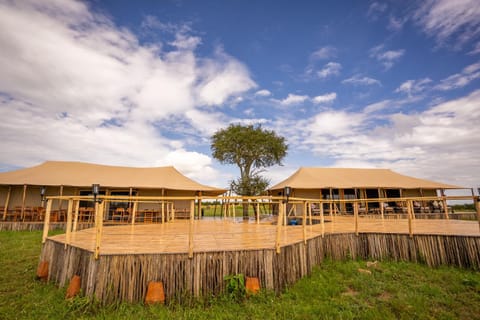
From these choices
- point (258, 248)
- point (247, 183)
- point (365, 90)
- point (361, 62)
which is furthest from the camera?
point (247, 183)

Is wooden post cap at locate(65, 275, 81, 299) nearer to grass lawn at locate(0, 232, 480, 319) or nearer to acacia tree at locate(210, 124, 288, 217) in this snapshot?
grass lawn at locate(0, 232, 480, 319)

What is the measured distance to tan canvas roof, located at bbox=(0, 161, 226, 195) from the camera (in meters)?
15.2

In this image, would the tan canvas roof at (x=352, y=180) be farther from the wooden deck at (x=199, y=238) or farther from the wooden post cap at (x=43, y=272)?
the wooden post cap at (x=43, y=272)

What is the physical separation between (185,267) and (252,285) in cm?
136

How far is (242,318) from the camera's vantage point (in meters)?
3.51

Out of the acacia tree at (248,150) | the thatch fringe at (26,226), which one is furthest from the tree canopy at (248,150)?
the thatch fringe at (26,226)

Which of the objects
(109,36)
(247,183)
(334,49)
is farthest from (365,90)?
(109,36)

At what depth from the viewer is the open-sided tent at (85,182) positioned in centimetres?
1516

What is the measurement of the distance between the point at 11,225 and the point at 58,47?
11.2 meters

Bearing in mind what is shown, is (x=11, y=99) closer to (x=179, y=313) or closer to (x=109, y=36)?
(x=109, y=36)

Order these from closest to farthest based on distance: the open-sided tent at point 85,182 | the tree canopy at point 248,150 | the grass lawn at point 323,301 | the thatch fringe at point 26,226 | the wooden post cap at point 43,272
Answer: the grass lawn at point 323,301 → the wooden post cap at point 43,272 → the thatch fringe at point 26,226 → the open-sided tent at point 85,182 → the tree canopy at point 248,150

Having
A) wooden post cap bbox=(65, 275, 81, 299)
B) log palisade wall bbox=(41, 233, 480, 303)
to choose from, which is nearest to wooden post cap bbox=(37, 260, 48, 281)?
log palisade wall bbox=(41, 233, 480, 303)

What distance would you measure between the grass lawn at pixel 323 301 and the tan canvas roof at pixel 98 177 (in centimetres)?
1072

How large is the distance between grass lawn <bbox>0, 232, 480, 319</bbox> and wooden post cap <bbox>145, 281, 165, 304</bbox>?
12 centimetres
